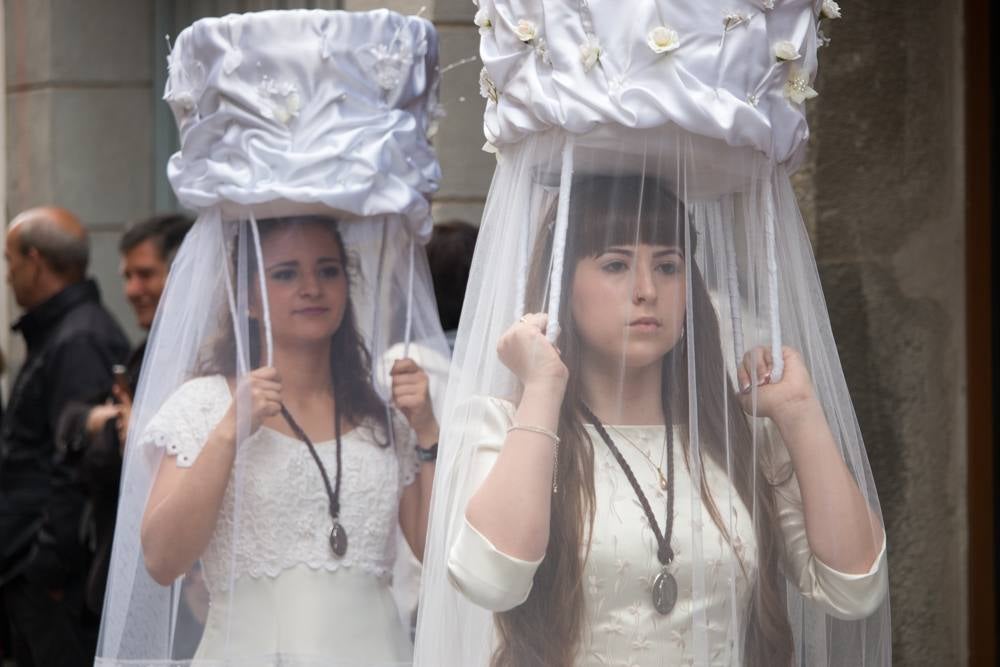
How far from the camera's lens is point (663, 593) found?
2.82 m

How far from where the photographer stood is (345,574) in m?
3.82

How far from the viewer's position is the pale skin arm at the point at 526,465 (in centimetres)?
275

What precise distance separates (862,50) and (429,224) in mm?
1167

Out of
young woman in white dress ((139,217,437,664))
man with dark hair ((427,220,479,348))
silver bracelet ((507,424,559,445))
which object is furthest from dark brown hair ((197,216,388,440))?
silver bracelet ((507,424,559,445))

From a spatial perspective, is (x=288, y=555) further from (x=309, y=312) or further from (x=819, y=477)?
(x=819, y=477)

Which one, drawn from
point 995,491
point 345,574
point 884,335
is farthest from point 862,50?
point 345,574

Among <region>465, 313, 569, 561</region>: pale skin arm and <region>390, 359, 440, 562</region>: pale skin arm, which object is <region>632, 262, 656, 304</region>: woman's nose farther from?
<region>390, 359, 440, 562</region>: pale skin arm

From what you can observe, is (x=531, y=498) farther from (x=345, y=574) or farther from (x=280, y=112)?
(x=280, y=112)

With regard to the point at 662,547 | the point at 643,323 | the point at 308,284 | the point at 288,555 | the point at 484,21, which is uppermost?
the point at 484,21

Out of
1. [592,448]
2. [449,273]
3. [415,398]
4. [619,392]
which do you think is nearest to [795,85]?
[619,392]

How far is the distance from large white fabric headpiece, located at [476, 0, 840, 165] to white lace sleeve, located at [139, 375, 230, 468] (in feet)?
4.00

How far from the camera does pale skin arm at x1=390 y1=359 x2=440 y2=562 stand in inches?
154

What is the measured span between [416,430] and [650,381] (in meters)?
1.07

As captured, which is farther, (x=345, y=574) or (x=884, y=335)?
(x=884, y=335)
